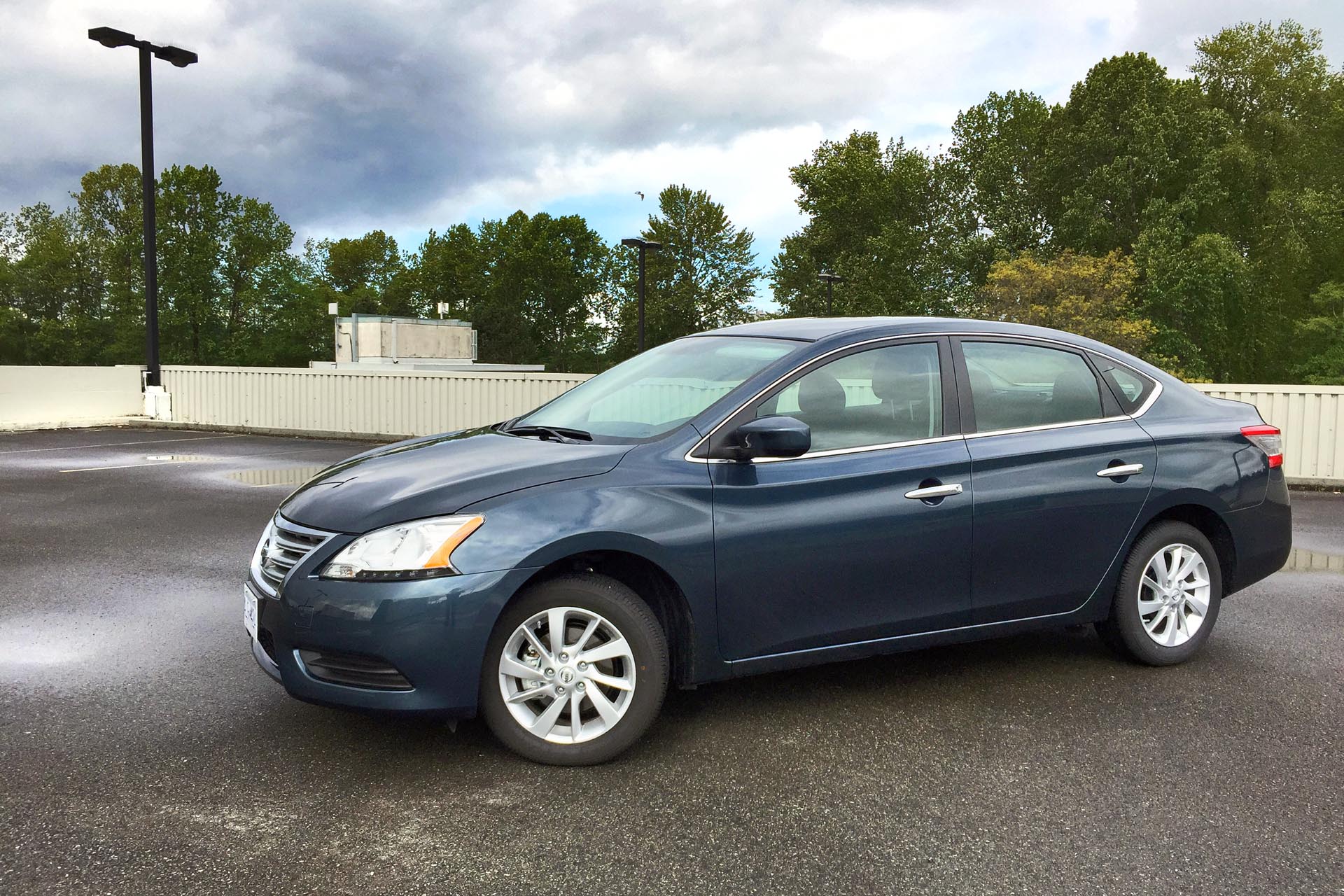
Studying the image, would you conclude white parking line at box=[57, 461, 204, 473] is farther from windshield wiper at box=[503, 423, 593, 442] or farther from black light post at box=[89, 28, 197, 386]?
windshield wiper at box=[503, 423, 593, 442]

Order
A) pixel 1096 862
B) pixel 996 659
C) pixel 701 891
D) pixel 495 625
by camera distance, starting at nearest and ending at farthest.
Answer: pixel 701 891, pixel 1096 862, pixel 495 625, pixel 996 659

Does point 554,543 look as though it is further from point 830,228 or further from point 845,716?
point 830,228

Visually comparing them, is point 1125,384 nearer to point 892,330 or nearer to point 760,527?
point 892,330

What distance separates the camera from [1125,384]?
18.2 feet

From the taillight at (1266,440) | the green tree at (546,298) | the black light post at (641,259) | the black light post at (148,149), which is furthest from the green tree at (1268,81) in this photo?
the taillight at (1266,440)

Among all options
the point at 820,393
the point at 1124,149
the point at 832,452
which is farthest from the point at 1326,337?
the point at 832,452

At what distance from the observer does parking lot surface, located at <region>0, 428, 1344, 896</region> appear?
3303 millimetres

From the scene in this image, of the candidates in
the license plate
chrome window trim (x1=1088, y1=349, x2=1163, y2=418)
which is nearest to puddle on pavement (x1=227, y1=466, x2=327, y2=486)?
the license plate

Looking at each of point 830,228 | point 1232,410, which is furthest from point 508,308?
point 1232,410

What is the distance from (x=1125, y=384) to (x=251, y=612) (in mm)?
3979

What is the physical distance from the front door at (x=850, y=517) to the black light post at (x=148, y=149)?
19.8 meters

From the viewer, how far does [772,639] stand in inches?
176

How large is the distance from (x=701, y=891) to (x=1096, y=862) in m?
1.16

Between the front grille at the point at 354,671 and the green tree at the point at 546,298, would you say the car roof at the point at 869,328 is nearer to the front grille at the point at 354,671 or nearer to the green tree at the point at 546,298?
the front grille at the point at 354,671
